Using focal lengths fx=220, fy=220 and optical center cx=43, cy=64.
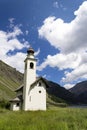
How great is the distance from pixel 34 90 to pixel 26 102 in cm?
294

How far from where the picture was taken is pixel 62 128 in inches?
486

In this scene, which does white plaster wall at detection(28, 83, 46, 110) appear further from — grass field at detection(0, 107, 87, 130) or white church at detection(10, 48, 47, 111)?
grass field at detection(0, 107, 87, 130)

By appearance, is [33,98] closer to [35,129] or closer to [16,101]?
[16,101]

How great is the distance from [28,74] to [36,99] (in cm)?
522

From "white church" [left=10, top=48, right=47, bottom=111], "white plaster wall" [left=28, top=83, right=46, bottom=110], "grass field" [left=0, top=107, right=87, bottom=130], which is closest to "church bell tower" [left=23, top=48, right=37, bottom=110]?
"white church" [left=10, top=48, right=47, bottom=111]

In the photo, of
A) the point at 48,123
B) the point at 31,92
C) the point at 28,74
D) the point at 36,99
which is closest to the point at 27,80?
the point at 28,74

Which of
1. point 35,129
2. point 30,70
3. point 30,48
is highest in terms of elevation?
point 30,48

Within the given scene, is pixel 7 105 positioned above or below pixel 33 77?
below

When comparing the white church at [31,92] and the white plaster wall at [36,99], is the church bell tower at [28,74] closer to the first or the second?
Answer: the white church at [31,92]

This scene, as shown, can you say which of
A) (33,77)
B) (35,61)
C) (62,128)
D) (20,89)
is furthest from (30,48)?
(62,128)

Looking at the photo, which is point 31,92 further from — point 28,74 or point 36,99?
point 28,74

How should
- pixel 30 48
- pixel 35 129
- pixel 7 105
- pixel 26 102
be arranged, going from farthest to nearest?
1. pixel 7 105
2. pixel 30 48
3. pixel 26 102
4. pixel 35 129

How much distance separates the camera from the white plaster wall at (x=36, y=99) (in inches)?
1700

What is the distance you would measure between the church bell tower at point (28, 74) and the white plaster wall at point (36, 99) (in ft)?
2.49
